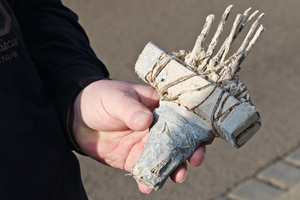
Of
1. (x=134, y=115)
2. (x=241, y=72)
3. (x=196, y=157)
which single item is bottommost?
(x=241, y=72)

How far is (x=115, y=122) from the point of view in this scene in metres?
1.92

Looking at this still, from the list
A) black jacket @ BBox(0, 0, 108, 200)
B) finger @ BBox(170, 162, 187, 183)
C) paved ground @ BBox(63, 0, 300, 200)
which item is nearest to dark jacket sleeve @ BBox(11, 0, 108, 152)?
black jacket @ BBox(0, 0, 108, 200)

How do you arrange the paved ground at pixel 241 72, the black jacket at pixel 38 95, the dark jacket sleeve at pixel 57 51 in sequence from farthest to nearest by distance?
the paved ground at pixel 241 72 → the dark jacket sleeve at pixel 57 51 → the black jacket at pixel 38 95

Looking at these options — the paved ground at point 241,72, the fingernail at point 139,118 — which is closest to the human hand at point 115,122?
the fingernail at point 139,118

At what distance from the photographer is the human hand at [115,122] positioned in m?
1.81

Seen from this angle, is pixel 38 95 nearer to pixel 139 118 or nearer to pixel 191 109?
pixel 139 118

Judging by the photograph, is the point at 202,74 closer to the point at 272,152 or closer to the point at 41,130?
the point at 41,130

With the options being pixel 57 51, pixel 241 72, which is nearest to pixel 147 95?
pixel 57 51

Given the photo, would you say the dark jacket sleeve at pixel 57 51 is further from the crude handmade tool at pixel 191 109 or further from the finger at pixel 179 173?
the finger at pixel 179 173

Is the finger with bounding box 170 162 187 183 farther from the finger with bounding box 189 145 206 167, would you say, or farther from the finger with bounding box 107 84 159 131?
the finger with bounding box 107 84 159 131

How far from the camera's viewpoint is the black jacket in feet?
5.61

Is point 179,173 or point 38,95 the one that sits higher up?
point 38,95

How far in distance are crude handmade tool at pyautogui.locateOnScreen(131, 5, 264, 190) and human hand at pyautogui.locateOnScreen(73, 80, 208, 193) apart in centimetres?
8

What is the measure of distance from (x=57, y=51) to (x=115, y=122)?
482 millimetres
